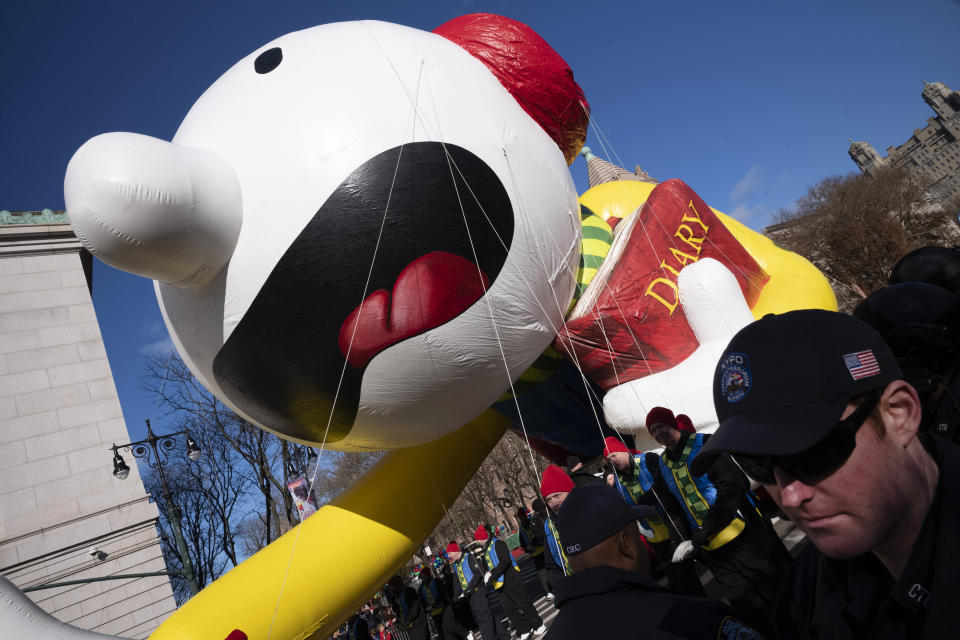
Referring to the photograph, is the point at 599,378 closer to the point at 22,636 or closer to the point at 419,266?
the point at 419,266

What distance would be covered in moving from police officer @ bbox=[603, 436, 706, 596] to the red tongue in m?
1.71

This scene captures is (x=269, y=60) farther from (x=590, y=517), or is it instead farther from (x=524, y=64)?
(x=590, y=517)

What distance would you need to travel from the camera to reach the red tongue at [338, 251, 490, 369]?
9.45 feet

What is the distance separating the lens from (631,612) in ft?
4.78

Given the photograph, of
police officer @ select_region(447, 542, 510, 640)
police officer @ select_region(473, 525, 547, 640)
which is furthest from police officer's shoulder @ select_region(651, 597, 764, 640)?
police officer @ select_region(447, 542, 510, 640)

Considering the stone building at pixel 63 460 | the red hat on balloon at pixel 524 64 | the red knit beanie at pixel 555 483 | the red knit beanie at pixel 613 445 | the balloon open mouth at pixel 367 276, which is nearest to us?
the balloon open mouth at pixel 367 276

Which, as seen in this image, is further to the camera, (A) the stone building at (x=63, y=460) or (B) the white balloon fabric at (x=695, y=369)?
(A) the stone building at (x=63, y=460)

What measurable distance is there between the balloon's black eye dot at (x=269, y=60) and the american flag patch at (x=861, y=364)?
10.5ft

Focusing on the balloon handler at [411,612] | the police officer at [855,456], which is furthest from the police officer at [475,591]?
the police officer at [855,456]

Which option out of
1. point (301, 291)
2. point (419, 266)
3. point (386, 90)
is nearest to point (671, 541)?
point (419, 266)

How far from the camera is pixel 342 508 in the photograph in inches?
155

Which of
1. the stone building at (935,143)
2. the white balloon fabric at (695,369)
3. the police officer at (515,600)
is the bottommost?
the police officer at (515,600)

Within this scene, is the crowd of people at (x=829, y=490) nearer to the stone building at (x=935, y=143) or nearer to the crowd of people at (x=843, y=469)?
the crowd of people at (x=843, y=469)

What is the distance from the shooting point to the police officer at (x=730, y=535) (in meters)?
3.20
